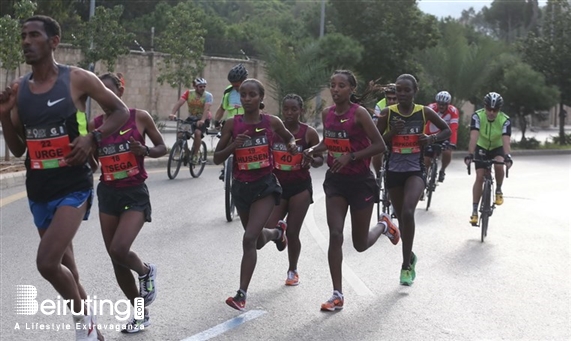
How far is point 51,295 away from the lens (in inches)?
333

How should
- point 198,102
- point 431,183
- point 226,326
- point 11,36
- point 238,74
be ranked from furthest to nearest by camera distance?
1. point 11,36
2. point 198,102
3. point 431,183
4. point 238,74
5. point 226,326

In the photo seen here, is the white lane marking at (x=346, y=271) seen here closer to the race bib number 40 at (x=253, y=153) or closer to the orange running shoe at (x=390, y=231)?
the orange running shoe at (x=390, y=231)

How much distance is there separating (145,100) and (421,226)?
106 ft

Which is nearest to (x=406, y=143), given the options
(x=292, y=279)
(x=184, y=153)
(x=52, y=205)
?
(x=292, y=279)

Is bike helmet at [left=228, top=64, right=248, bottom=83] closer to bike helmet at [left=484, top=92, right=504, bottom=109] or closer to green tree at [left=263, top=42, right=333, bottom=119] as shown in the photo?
bike helmet at [left=484, top=92, right=504, bottom=109]

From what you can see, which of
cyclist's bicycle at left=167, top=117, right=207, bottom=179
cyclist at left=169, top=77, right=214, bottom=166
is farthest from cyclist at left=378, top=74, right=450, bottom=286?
cyclist's bicycle at left=167, top=117, right=207, bottom=179

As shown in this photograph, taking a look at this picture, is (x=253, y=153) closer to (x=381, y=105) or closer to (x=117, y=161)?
(x=117, y=161)

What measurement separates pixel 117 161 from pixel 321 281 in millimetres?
3072

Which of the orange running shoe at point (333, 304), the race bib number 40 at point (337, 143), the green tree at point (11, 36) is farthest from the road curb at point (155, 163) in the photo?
the orange running shoe at point (333, 304)

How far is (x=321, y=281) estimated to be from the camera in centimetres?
958

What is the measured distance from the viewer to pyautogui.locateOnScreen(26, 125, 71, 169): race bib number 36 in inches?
244

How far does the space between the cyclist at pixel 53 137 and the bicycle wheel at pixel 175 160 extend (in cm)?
1225

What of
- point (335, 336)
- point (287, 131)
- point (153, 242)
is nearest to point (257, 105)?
point (287, 131)

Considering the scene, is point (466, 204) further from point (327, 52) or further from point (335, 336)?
point (327, 52)
